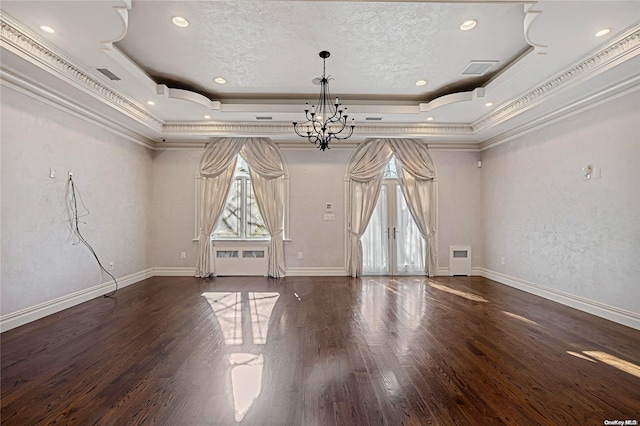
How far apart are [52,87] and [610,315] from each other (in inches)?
297

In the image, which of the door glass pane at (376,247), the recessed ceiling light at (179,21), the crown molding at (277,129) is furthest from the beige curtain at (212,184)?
the recessed ceiling light at (179,21)

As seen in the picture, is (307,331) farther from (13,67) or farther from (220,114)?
(13,67)

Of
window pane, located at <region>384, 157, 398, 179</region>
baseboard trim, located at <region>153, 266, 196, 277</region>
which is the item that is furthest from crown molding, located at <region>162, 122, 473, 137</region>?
baseboard trim, located at <region>153, 266, 196, 277</region>

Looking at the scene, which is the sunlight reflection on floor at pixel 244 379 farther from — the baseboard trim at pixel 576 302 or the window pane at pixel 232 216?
the baseboard trim at pixel 576 302

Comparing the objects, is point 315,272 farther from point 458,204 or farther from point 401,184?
point 458,204

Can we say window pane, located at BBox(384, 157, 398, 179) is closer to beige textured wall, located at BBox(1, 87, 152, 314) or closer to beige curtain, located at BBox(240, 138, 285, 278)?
beige curtain, located at BBox(240, 138, 285, 278)

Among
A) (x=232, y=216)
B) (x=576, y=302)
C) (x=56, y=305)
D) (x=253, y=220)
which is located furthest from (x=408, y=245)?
(x=56, y=305)

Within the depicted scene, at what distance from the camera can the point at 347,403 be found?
2072 mm

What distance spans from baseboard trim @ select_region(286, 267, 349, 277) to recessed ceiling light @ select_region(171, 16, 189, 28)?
4662 millimetres

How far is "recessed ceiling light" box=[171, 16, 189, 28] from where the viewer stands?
3.05 meters

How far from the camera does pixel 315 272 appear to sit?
6.48m

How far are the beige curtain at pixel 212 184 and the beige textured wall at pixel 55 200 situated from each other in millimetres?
1271

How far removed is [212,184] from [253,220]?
1.16 metres

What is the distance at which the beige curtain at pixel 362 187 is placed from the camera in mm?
6434
